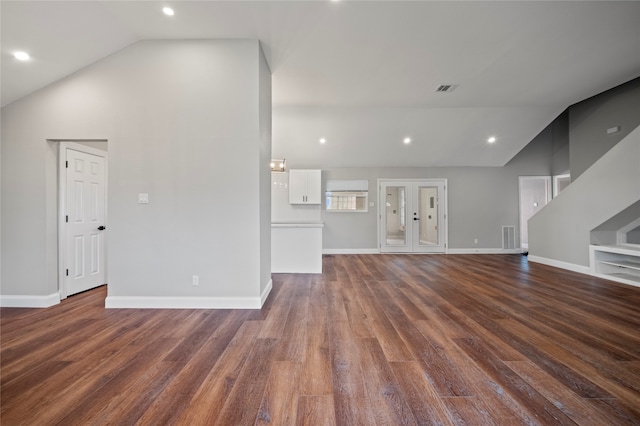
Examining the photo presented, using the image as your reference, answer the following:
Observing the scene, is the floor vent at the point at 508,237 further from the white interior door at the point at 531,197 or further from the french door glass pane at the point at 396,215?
the french door glass pane at the point at 396,215

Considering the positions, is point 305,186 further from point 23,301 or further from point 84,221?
point 23,301

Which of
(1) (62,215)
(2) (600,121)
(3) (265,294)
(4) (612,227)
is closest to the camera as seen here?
(1) (62,215)

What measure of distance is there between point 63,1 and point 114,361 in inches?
125

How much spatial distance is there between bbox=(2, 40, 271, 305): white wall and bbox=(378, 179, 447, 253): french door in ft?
16.5

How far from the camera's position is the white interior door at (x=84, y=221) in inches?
133

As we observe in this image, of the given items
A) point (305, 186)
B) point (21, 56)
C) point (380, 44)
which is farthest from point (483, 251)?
point (21, 56)

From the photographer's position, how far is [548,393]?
1596 mm

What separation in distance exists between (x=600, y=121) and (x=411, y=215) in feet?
13.8

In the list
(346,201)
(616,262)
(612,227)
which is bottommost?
(616,262)

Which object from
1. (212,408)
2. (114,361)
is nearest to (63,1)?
(114,361)

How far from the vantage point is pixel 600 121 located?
208 inches

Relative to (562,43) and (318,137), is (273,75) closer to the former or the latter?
(318,137)

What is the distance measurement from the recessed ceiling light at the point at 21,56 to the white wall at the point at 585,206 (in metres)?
7.79

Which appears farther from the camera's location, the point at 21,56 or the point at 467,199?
the point at 467,199
